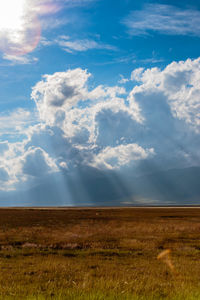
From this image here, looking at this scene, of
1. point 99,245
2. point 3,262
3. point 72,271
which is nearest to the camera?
point 72,271

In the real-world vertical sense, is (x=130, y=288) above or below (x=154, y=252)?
above

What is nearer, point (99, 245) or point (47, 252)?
point (47, 252)

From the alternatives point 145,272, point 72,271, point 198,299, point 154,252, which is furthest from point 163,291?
point 154,252

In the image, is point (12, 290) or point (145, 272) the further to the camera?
point (145, 272)

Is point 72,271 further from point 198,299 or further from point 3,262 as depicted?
point 198,299

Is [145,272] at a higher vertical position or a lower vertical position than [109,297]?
lower

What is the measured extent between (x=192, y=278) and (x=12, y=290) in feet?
25.5

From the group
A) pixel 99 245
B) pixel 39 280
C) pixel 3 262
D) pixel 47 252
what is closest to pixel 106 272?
pixel 39 280

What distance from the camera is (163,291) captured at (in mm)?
9766

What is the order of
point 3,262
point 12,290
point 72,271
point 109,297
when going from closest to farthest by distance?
1. point 109,297
2. point 12,290
3. point 72,271
4. point 3,262

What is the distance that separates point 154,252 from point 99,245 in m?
5.50

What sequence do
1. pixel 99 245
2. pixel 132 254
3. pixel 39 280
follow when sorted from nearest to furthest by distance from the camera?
pixel 39 280 → pixel 132 254 → pixel 99 245

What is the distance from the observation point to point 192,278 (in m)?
12.8

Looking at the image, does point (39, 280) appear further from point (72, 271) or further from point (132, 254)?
point (132, 254)
